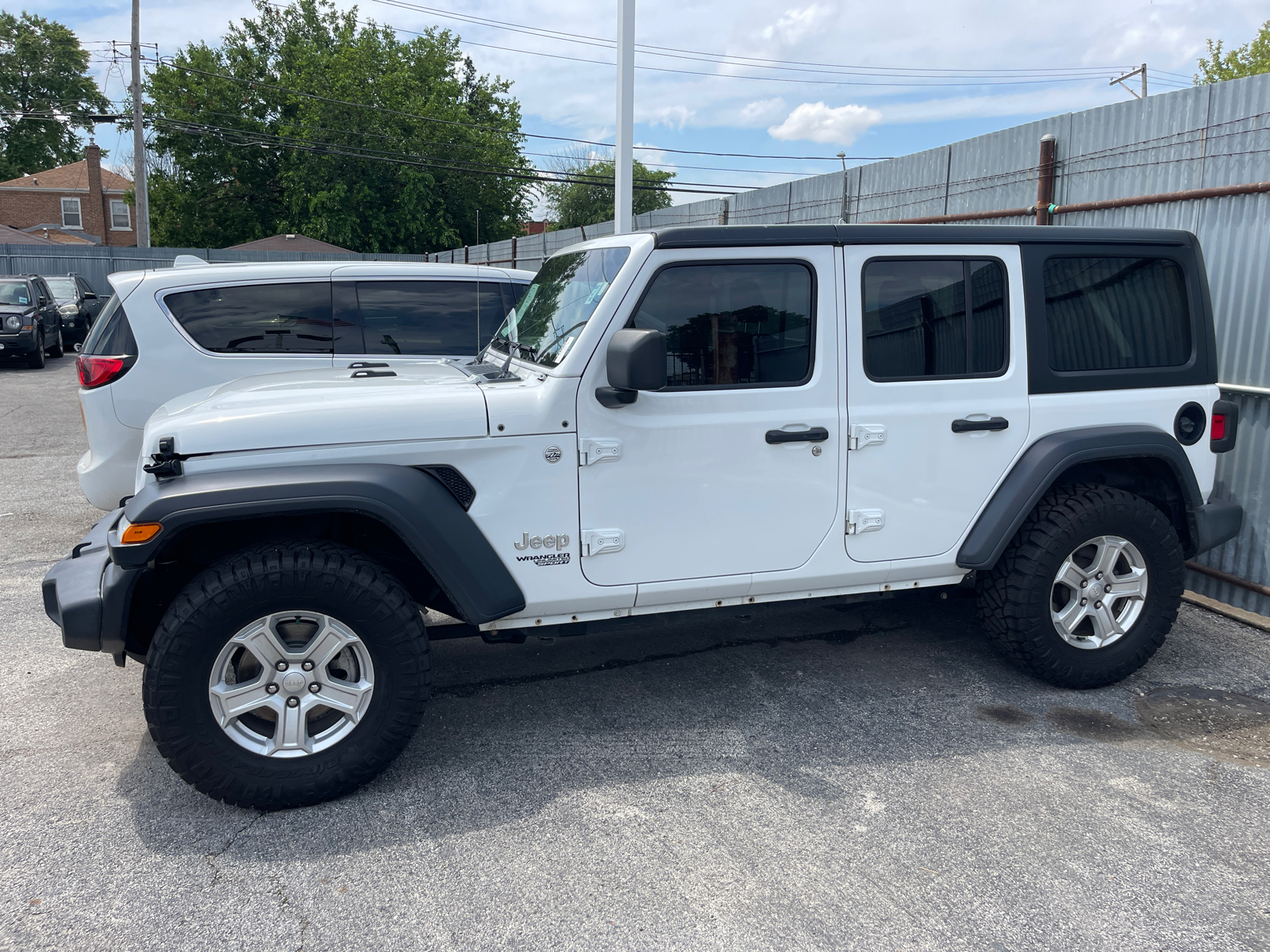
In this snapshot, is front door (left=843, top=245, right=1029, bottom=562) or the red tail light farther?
the red tail light

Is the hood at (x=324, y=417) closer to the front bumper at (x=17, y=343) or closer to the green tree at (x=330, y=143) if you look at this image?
the front bumper at (x=17, y=343)

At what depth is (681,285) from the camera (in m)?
3.60

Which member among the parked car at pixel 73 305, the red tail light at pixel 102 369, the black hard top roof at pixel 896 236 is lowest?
the red tail light at pixel 102 369

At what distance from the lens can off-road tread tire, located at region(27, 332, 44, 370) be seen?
56.3ft

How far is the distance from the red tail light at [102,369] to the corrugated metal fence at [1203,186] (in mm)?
6170

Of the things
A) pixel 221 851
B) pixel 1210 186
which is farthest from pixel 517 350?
pixel 1210 186

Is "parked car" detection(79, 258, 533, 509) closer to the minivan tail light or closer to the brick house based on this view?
the minivan tail light

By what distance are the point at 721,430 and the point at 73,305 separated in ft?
71.8

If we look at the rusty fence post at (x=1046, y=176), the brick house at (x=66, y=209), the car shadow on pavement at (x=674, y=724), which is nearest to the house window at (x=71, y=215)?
the brick house at (x=66, y=209)

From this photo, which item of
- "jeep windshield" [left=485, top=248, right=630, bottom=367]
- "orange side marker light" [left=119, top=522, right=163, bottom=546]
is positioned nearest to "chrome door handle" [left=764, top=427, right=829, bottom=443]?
"jeep windshield" [left=485, top=248, right=630, bottom=367]

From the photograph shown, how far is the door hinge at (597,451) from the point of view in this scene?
3.46 metres

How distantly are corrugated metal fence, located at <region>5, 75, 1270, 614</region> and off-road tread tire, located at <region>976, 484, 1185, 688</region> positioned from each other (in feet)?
4.61

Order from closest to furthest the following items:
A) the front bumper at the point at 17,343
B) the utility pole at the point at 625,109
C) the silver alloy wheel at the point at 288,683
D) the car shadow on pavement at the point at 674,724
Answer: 1. the silver alloy wheel at the point at 288,683
2. the car shadow on pavement at the point at 674,724
3. the utility pole at the point at 625,109
4. the front bumper at the point at 17,343

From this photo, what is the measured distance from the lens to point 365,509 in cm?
313
